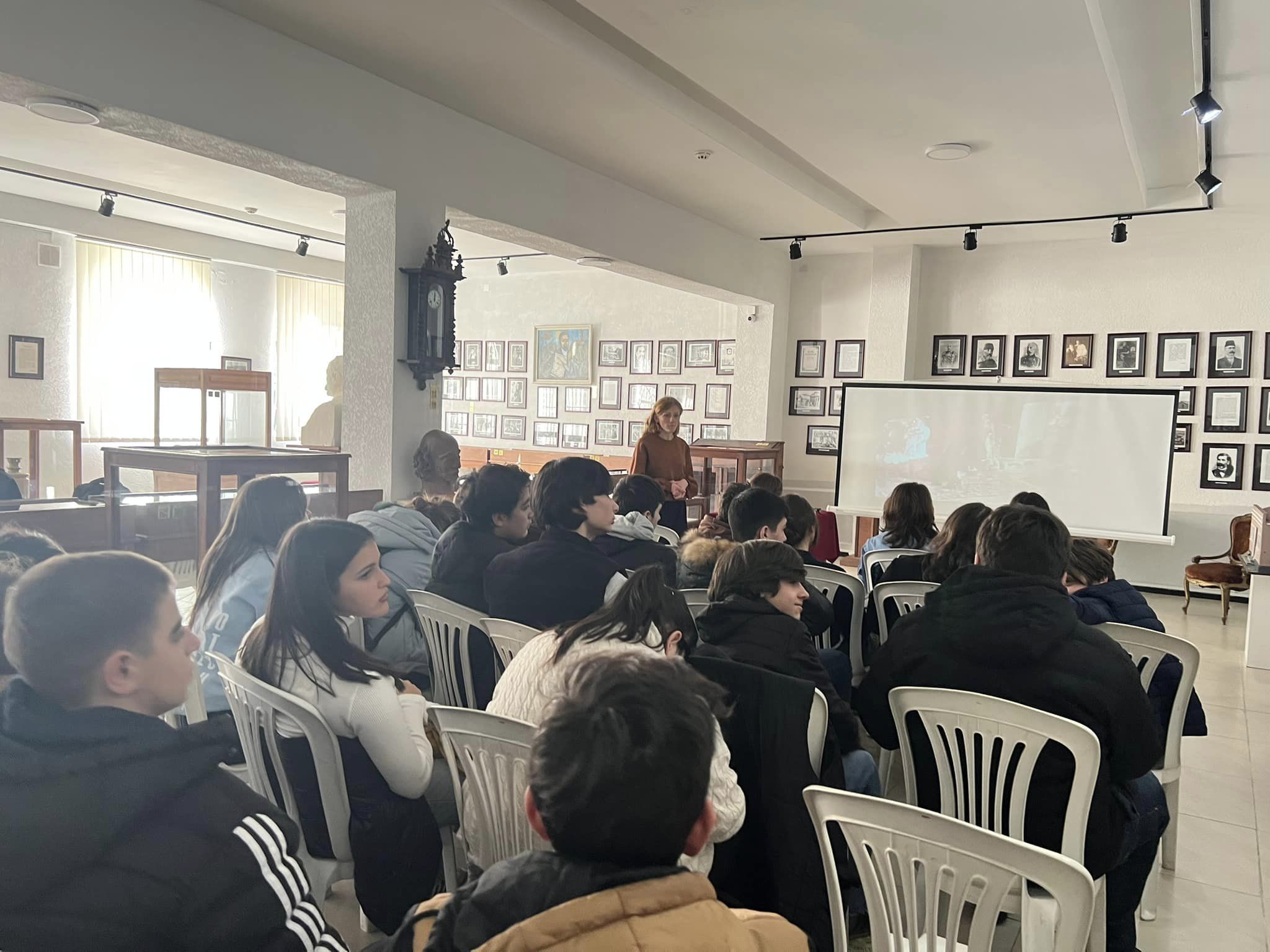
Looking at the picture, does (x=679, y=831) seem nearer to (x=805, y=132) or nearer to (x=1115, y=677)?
(x=1115, y=677)

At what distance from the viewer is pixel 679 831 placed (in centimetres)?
96

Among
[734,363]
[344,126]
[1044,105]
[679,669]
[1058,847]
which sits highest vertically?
[1044,105]

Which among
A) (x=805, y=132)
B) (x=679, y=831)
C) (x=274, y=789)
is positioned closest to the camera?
(x=679, y=831)

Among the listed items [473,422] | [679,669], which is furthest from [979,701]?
[473,422]

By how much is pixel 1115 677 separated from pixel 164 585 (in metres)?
1.88

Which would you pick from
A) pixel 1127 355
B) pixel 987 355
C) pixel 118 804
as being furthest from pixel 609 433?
pixel 118 804

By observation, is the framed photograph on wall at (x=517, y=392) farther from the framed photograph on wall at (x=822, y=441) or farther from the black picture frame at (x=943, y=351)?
the black picture frame at (x=943, y=351)

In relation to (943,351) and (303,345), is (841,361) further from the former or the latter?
(303,345)

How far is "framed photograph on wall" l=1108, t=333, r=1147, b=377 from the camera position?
7363mm

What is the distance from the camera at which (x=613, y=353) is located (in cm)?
976

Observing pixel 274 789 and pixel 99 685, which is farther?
pixel 274 789

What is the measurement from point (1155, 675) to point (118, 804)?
2550mm

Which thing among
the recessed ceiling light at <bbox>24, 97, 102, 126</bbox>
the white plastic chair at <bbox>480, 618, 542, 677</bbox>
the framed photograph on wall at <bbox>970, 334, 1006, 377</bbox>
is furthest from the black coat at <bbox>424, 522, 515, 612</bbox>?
the framed photograph on wall at <bbox>970, 334, 1006, 377</bbox>

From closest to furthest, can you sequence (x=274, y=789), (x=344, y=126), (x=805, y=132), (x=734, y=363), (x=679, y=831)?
(x=679, y=831) → (x=274, y=789) → (x=344, y=126) → (x=805, y=132) → (x=734, y=363)
